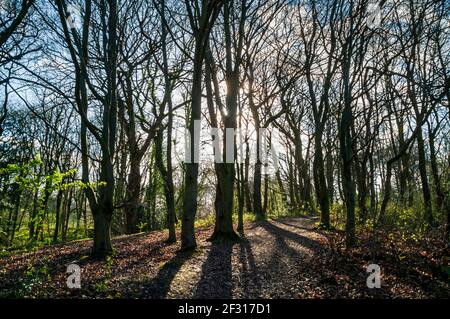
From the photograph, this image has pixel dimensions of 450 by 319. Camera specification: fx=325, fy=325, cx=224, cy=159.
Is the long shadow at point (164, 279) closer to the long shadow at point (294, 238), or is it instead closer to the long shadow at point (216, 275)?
the long shadow at point (216, 275)

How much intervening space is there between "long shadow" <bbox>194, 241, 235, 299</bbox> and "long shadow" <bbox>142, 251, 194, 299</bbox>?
52cm

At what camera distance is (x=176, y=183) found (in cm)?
2828

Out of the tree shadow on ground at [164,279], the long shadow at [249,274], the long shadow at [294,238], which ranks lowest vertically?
the long shadow at [249,274]

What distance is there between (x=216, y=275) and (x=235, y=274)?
0.42 meters

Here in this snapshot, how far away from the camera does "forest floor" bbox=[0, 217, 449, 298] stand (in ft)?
17.2

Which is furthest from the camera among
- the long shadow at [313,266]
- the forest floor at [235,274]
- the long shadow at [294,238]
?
the long shadow at [294,238]

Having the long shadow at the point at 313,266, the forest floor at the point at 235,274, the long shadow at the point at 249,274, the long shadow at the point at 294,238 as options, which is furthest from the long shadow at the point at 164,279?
the long shadow at the point at 294,238

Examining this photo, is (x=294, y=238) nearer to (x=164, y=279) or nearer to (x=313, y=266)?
(x=313, y=266)

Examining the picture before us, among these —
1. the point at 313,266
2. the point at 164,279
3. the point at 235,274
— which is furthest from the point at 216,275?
the point at 313,266

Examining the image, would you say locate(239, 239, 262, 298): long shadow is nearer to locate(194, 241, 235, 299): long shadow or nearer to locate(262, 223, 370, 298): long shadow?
locate(194, 241, 235, 299): long shadow

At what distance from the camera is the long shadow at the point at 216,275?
5.48m

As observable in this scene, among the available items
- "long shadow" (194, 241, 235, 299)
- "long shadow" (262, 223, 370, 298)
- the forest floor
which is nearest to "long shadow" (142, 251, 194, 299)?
the forest floor
